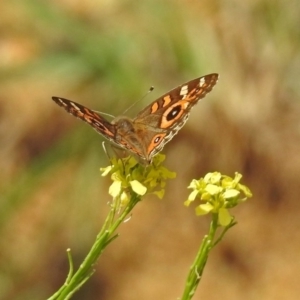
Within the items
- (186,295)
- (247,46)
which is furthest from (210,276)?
(186,295)

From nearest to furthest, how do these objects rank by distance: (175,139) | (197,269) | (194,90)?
1. (197,269)
2. (194,90)
3. (175,139)

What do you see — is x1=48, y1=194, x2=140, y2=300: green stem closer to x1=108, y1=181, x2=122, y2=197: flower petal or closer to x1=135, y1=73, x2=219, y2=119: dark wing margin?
x1=108, y1=181, x2=122, y2=197: flower petal

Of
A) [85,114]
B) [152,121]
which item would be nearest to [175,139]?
[152,121]

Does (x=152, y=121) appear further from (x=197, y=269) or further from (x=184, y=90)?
(x=197, y=269)

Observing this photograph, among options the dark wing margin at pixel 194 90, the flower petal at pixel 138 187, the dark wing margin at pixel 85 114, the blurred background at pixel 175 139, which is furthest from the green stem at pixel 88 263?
the blurred background at pixel 175 139

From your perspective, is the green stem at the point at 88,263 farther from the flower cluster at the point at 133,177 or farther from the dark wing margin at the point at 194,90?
the dark wing margin at the point at 194,90

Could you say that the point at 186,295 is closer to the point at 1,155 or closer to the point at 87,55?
the point at 87,55
